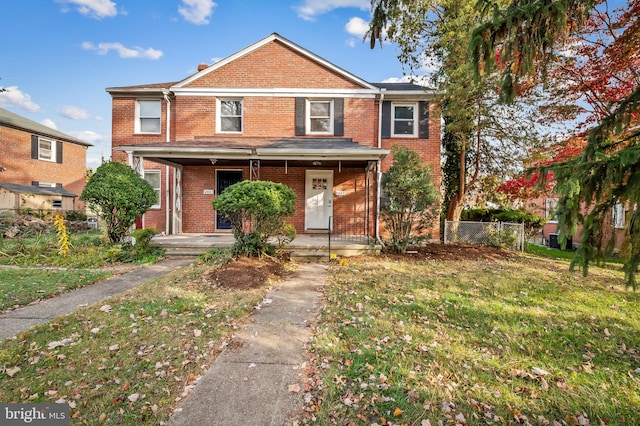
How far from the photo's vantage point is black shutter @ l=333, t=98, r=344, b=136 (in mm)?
11570

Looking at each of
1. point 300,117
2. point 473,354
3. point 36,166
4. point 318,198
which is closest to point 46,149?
point 36,166

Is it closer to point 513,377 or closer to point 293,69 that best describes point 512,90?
point 513,377

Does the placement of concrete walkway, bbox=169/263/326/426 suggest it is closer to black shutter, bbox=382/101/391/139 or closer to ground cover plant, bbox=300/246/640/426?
ground cover plant, bbox=300/246/640/426

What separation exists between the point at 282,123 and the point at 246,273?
24.6ft

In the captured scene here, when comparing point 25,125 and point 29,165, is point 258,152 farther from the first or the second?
point 25,125

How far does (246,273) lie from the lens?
239 inches

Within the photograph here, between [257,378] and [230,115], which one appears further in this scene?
[230,115]

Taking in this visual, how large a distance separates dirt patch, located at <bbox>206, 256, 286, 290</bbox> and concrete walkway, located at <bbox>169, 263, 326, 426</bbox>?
4.40ft

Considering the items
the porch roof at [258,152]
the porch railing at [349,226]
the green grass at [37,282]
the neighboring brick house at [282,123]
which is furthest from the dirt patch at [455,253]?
the green grass at [37,282]

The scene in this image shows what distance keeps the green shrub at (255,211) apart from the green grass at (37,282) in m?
2.99

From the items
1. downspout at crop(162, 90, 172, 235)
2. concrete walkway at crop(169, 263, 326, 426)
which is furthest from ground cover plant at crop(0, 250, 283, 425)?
downspout at crop(162, 90, 172, 235)

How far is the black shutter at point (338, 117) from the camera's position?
11.6 meters

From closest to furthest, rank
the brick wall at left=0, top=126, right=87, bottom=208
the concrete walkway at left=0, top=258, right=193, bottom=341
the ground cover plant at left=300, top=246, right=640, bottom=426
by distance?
the ground cover plant at left=300, top=246, right=640, bottom=426 → the concrete walkway at left=0, top=258, right=193, bottom=341 → the brick wall at left=0, top=126, right=87, bottom=208

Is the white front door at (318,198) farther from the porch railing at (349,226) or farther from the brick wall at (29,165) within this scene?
the brick wall at (29,165)
